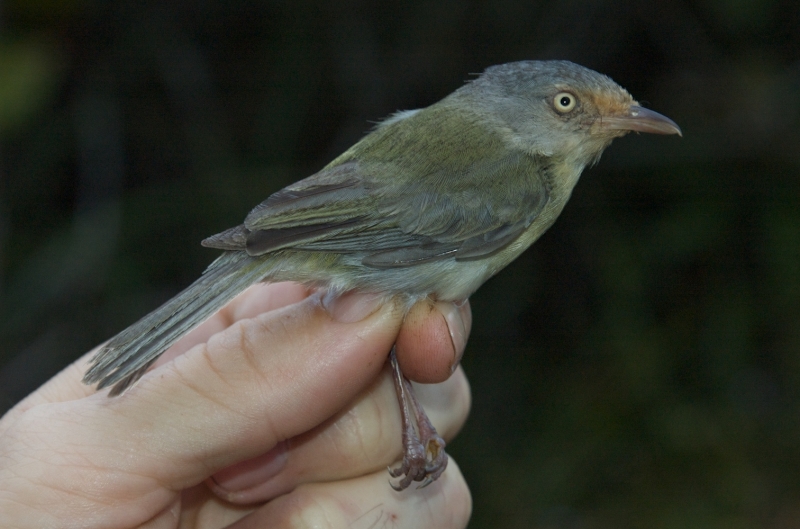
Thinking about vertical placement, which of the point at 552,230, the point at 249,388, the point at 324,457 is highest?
the point at 249,388

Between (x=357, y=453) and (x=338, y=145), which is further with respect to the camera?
(x=338, y=145)

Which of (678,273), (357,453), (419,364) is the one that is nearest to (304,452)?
(357,453)

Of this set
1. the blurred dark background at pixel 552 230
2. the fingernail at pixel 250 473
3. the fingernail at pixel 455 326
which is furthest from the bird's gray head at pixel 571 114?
the blurred dark background at pixel 552 230

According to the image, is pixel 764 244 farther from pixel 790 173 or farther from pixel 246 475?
pixel 246 475

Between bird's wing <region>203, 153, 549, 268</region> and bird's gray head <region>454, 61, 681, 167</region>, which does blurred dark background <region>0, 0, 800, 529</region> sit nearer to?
bird's gray head <region>454, 61, 681, 167</region>

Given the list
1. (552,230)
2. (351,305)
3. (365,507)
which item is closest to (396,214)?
(351,305)

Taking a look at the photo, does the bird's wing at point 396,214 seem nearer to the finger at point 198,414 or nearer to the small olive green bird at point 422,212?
the small olive green bird at point 422,212

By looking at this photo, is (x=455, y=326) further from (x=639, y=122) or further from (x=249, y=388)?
(x=639, y=122)

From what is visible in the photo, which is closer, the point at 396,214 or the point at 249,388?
the point at 249,388
